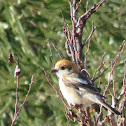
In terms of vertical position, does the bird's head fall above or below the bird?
above

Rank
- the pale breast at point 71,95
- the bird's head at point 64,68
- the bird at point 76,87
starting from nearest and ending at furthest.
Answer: the bird at point 76,87, the pale breast at point 71,95, the bird's head at point 64,68

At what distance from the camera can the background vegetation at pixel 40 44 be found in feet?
20.3

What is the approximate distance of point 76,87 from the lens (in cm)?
341

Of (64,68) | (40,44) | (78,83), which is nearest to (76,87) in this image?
(78,83)

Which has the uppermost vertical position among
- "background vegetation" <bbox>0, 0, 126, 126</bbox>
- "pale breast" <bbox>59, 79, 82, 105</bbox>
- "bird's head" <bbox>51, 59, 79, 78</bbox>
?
"bird's head" <bbox>51, 59, 79, 78</bbox>

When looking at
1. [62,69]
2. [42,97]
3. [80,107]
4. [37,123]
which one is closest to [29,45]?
[42,97]

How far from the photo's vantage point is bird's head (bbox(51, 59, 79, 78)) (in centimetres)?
353

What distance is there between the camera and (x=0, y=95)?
→ 6.66 meters

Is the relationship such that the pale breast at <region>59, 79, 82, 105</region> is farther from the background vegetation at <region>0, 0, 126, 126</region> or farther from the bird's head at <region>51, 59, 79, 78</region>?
the background vegetation at <region>0, 0, 126, 126</region>

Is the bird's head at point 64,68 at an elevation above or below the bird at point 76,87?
above

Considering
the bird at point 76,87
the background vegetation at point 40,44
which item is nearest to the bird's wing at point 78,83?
the bird at point 76,87

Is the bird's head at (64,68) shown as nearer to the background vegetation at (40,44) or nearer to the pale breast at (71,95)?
the pale breast at (71,95)

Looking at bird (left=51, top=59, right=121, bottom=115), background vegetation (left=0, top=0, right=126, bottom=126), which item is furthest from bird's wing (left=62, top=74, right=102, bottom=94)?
background vegetation (left=0, top=0, right=126, bottom=126)

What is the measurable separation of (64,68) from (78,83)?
9.9 inches
